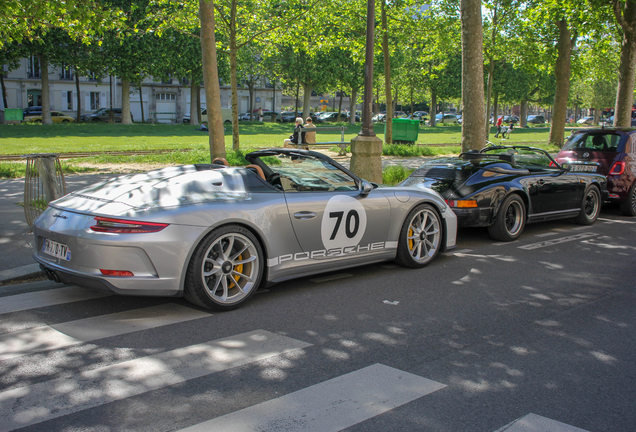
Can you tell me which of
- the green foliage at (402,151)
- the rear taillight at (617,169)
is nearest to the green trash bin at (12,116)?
the green foliage at (402,151)

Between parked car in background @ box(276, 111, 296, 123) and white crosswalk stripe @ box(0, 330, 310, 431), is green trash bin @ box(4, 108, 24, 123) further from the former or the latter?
white crosswalk stripe @ box(0, 330, 310, 431)

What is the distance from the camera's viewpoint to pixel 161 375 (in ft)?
12.0

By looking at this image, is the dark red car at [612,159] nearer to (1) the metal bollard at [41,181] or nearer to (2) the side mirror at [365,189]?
(2) the side mirror at [365,189]

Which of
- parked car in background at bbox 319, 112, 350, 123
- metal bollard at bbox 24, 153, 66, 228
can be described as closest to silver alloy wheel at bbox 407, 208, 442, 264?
metal bollard at bbox 24, 153, 66, 228

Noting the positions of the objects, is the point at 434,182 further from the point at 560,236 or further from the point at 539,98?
the point at 539,98

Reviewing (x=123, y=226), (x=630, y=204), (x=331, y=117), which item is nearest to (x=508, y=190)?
(x=630, y=204)

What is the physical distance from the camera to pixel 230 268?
5004mm

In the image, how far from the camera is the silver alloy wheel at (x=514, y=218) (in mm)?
8562

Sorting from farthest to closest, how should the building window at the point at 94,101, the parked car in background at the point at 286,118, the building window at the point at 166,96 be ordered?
the building window at the point at 166,96 < the parked car in background at the point at 286,118 < the building window at the point at 94,101

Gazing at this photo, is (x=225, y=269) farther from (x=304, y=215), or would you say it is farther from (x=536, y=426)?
(x=536, y=426)

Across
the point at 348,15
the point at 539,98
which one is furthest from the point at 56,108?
the point at 539,98

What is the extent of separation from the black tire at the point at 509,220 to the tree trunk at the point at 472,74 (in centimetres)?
525

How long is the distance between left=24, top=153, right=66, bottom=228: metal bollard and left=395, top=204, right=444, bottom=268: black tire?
4.60 metres

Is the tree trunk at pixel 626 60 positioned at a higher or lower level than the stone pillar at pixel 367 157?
higher
